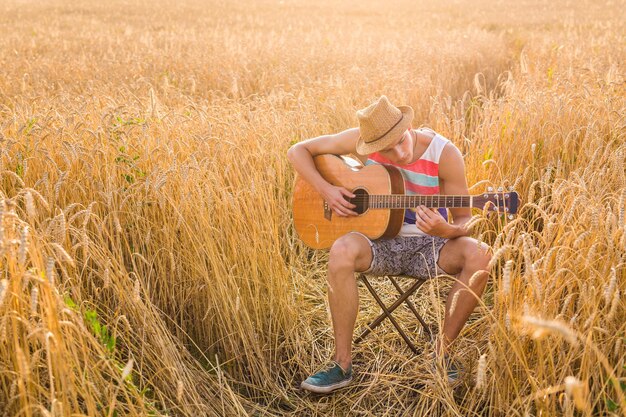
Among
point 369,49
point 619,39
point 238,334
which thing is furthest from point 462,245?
point 619,39

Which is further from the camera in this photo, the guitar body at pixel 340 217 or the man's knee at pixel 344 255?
the guitar body at pixel 340 217

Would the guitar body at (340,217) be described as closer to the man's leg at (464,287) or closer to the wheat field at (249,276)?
the wheat field at (249,276)

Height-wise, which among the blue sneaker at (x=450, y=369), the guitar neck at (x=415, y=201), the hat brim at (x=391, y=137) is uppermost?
the hat brim at (x=391, y=137)

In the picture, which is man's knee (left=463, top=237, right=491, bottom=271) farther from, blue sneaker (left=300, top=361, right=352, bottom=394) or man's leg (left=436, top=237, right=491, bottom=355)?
blue sneaker (left=300, top=361, right=352, bottom=394)

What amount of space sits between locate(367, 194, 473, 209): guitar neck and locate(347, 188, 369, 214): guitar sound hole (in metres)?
0.03

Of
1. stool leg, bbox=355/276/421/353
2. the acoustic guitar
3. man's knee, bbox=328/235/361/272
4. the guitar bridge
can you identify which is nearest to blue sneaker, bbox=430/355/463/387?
stool leg, bbox=355/276/421/353

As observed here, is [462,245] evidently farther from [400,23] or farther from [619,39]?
[400,23]

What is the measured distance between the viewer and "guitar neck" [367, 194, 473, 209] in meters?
2.89

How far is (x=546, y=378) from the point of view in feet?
7.00

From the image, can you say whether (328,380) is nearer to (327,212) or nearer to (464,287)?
(464,287)

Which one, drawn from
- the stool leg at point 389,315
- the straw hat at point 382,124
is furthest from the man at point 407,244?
the stool leg at point 389,315

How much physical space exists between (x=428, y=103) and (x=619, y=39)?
484 centimetres

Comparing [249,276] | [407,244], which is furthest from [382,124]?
[249,276]

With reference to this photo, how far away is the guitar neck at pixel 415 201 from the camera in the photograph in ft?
9.47
